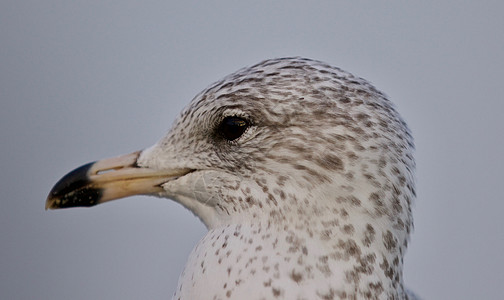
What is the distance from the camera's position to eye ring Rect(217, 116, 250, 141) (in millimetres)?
1405

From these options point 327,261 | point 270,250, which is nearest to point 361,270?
point 327,261

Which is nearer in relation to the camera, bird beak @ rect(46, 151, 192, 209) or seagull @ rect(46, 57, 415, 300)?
seagull @ rect(46, 57, 415, 300)

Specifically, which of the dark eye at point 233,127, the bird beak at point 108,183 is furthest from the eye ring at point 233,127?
the bird beak at point 108,183

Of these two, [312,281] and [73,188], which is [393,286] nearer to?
[312,281]

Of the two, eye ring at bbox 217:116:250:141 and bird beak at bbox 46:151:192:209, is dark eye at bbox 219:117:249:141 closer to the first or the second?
eye ring at bbox 217:116:250:141

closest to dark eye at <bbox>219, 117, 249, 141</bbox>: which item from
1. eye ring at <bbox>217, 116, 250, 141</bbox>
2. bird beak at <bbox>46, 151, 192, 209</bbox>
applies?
eye ring at <bbox>217, 116, 250, 141</bbox>

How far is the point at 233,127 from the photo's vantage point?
141 cm

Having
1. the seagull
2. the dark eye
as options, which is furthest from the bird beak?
the dark eye

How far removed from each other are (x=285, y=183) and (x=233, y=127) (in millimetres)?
153

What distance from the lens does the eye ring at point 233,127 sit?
140 centimetres

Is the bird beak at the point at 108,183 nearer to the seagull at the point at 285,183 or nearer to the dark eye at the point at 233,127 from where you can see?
the seagull at the point at 285,183

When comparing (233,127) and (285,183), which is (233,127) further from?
(285,183)

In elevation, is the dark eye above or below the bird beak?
above

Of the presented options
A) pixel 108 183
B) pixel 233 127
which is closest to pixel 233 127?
pixel 233 127
